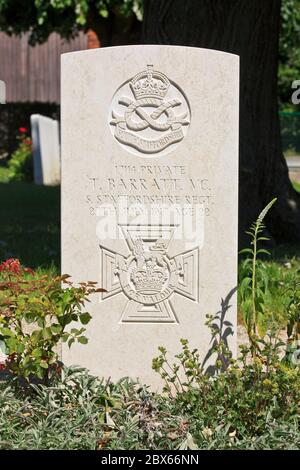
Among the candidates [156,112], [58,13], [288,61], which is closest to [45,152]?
[58,13]

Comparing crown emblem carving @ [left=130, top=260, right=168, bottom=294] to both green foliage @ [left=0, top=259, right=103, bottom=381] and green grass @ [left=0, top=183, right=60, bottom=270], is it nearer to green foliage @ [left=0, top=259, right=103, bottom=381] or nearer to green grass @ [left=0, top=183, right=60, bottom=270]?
green foliage @ [left=0, top=259, right=103, bottom=381]

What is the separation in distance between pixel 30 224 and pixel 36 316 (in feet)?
22.2

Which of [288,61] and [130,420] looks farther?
[288,61]

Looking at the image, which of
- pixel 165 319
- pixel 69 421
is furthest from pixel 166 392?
pixel 69 421

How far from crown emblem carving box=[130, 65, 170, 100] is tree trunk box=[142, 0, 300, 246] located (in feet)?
11.7

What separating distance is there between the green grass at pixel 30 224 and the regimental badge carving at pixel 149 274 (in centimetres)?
250

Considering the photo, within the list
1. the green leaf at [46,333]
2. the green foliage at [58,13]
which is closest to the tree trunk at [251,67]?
the green leaf at [46,333]

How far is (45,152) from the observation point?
54.3 ft

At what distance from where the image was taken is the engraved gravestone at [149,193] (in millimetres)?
5059

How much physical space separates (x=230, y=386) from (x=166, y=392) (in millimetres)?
545

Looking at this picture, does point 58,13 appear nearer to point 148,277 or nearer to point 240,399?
point 148,277

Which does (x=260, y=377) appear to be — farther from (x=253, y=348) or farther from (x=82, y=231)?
(x=82, y=231)

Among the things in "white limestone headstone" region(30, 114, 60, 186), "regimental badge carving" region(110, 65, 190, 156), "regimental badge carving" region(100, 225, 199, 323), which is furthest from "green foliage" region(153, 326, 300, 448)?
"white limestone headstone" region(30, 114, 60, 186)

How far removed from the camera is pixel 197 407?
4.67 m
